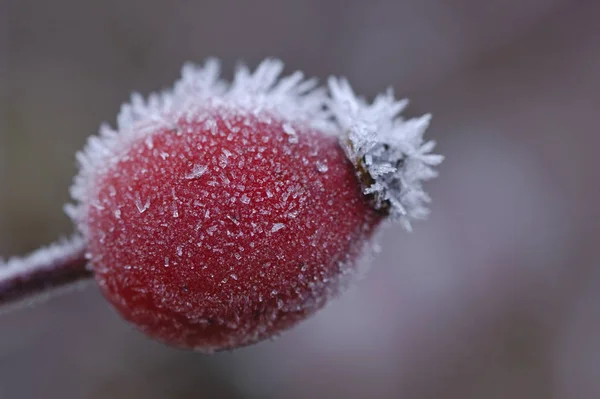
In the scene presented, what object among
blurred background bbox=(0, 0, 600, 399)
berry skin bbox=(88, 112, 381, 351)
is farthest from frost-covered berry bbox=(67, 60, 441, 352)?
blurred background bbox=(0, 0, 600, 399)

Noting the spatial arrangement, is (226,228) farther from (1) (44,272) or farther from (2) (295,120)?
(1) (44,272)

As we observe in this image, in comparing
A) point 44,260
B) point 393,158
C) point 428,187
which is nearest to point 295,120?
point 393,158

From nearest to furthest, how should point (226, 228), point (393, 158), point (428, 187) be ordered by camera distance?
point (226, 228)
point (393, 158)
point (428, 187)

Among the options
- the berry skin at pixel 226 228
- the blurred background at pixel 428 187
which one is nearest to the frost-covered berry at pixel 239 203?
the berry skin at pixel 226 228

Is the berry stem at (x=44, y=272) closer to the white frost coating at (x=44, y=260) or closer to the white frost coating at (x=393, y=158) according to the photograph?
the white frost coating at (x=44, y=260)

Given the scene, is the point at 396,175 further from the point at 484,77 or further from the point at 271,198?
the point at 484,77

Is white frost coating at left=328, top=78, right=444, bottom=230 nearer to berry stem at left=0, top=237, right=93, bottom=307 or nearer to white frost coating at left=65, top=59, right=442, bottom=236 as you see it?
white frost coating at left=65, top=59, right=442, bottom=236

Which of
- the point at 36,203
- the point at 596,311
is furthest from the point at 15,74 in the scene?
the point at 596,311
